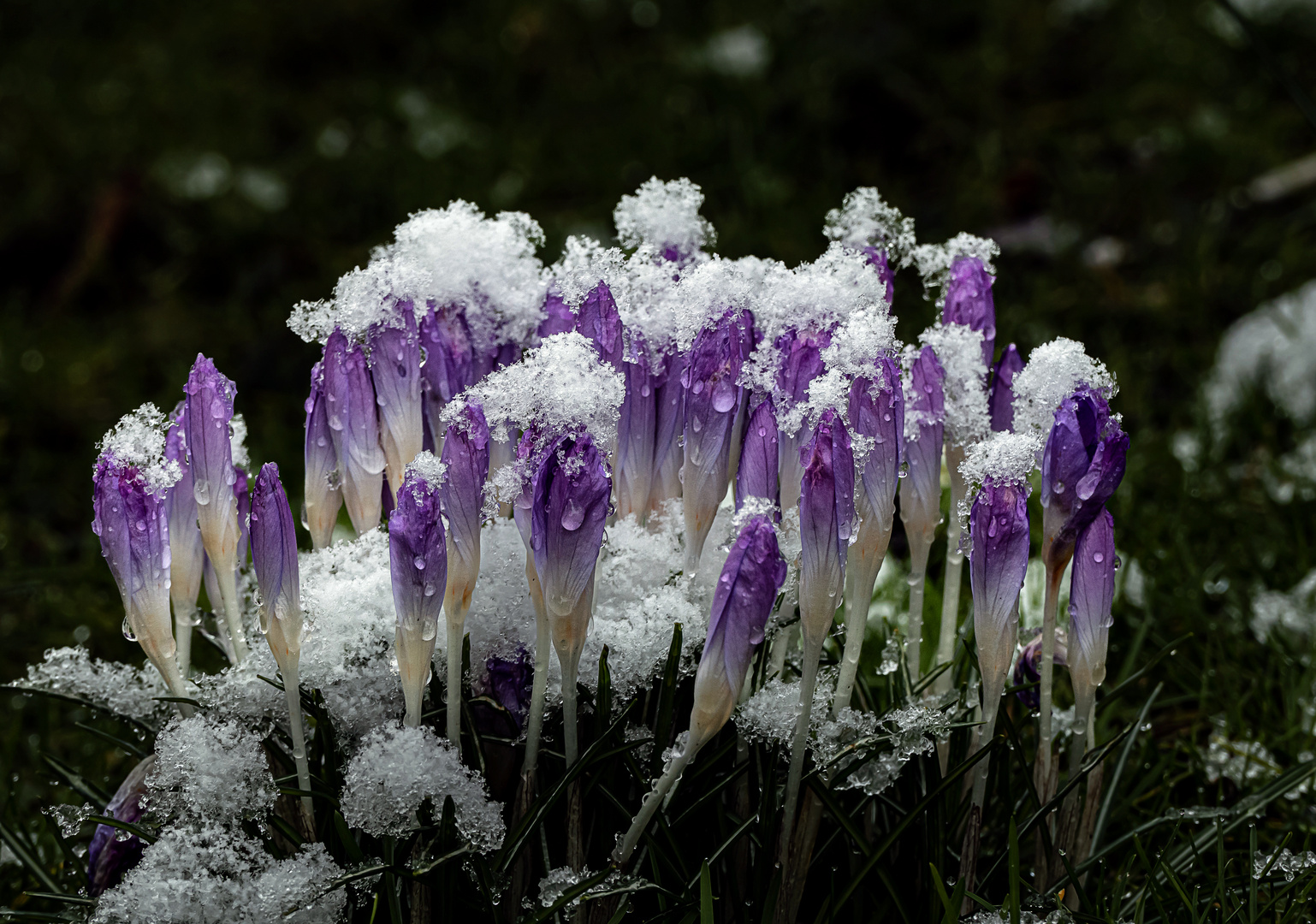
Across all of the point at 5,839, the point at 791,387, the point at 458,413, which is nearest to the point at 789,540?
the point at 791,387

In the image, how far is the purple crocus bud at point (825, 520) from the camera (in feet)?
4.07

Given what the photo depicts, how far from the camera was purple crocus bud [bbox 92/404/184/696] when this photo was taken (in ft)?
4.52

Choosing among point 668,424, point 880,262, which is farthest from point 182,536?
point 880,262

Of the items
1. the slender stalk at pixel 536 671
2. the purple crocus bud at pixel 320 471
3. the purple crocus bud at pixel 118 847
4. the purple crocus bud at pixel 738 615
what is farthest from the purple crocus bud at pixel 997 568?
the purple crocus bud at pixel 118 847

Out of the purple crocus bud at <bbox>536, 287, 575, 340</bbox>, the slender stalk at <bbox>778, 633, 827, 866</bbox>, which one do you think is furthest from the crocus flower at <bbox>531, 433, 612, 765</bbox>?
the purple crocus bud at <bbox>536, 287, 575, 340</bbox>

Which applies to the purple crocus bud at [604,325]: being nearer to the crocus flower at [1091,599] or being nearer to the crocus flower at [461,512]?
the crocus flower at [461,512]

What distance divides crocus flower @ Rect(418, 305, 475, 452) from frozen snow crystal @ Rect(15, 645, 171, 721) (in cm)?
57

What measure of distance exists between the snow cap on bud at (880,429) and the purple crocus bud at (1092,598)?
0.85 feet

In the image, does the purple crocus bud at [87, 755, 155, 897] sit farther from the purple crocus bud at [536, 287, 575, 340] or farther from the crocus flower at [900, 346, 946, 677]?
the crocus flower at [900, 346, 946, 677]

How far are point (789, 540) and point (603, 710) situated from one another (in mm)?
317

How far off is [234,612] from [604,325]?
0.64 m

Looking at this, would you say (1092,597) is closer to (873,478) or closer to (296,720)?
(873,478)

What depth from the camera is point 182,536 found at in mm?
1507

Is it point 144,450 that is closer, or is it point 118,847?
point 144,450
